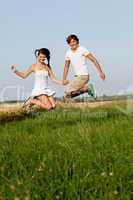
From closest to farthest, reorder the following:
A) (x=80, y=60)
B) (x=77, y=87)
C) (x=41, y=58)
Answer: (x=80, y=60)
(x=77, y=87)
(x=41, y=58)

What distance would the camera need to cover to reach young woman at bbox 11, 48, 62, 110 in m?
13.3

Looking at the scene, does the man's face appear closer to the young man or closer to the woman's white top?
the young man

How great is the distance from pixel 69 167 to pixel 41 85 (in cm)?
865

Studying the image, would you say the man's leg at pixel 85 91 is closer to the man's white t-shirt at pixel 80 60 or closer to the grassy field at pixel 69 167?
the man's white t-shirt at pixel 80 60

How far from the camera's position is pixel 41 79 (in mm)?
13367

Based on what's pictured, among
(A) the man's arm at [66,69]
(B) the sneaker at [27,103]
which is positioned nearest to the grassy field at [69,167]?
(A) the man's arm at [66,69]

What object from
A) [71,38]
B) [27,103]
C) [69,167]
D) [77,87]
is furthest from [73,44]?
[69,167]

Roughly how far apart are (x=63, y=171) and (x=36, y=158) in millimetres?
774

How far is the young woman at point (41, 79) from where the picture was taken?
523 inches

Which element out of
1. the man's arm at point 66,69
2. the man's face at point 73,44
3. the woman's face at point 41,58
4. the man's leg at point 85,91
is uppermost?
the man's face at point 73,44

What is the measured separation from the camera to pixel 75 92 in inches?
509

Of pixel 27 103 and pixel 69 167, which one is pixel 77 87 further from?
pixel 69 167

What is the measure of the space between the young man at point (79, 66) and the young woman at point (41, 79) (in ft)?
2.33

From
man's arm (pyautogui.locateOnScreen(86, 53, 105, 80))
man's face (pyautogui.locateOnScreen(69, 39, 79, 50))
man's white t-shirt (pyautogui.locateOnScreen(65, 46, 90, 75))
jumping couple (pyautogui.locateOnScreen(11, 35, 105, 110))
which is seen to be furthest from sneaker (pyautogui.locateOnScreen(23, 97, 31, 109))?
man's arm (pyautogui.locateOnScreen(86, 53, 105, 80))
